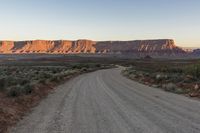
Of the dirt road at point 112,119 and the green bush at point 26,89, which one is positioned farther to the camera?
the green bush at point 26,89

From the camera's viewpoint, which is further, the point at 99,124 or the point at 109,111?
the point at 109,111

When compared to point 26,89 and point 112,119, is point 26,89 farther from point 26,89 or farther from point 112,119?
point 112,119

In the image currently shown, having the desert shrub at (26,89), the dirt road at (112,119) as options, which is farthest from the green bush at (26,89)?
the dirt road at (112,119)

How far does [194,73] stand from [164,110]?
2139 cm

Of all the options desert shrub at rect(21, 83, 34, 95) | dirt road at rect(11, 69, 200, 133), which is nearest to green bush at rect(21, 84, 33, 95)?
desert shrub at rect(21, 83, 34, 95)

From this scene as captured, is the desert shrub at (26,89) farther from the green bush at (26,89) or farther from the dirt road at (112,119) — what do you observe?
the dirt road at (112,119)

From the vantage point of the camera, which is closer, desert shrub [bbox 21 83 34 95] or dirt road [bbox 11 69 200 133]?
dirt road [bbox 11 69 200 133]

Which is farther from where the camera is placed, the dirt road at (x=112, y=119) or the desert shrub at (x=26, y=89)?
the desert shrub at (x=26, y=89)

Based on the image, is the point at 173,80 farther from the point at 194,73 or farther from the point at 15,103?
the point at 15,103

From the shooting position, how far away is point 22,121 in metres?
11.1

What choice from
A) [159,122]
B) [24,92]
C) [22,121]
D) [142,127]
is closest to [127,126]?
[142,127]

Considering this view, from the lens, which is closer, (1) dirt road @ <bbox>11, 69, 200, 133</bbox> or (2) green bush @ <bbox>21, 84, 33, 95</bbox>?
(1) dirt road @ <bbox>11, 69, 200, 133</bbox>

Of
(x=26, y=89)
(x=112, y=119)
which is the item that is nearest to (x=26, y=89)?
(x=26, y=89)

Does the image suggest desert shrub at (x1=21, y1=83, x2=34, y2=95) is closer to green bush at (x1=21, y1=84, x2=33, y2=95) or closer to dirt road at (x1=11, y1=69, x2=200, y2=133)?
green bush at (x1=21, y1=84, x2=33, y2=95)
